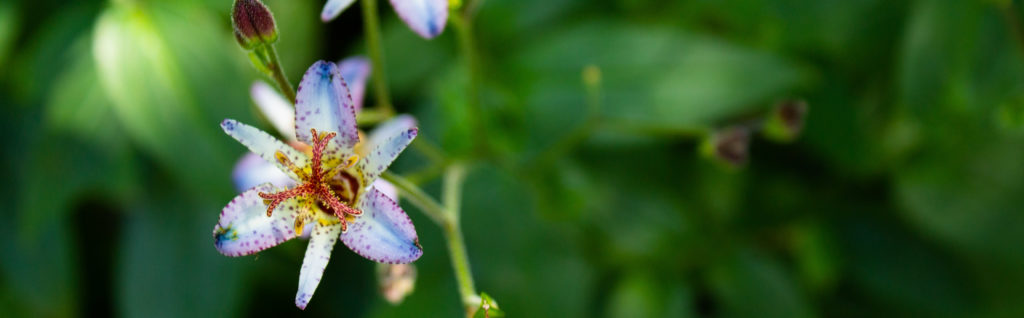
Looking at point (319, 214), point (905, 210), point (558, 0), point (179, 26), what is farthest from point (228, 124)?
point (905, 210)

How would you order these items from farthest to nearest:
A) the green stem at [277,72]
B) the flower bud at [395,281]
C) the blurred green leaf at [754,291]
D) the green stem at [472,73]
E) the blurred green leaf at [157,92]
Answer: the blurred green leaf at [754,291] → the blurred green leaf at [157,92] → the green stem at [472,73] → the flower bud at [395,281] → the green stem at [277,72]

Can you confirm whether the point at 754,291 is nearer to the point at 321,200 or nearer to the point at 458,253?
the point at 458,253

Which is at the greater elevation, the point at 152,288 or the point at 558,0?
the point at 558,0

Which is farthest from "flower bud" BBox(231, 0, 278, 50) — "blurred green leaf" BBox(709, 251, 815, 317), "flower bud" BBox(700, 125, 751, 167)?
"blurred green leaf" BBox(709, 251, 815, 317)

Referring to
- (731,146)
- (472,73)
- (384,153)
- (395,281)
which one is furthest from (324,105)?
(731,146)

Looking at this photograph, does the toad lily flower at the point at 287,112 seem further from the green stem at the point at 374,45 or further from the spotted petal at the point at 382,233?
the spotted petal at the point at 382,233

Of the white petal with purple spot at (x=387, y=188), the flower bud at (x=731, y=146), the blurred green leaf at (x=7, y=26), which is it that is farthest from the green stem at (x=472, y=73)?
the blurred green leaf at (x=7, y=26)

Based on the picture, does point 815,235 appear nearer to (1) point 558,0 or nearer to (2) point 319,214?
(1) point 558,0

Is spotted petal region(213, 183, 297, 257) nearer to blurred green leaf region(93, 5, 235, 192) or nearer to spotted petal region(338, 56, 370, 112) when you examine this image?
spotted petal region(338, 56, 370, 112)
